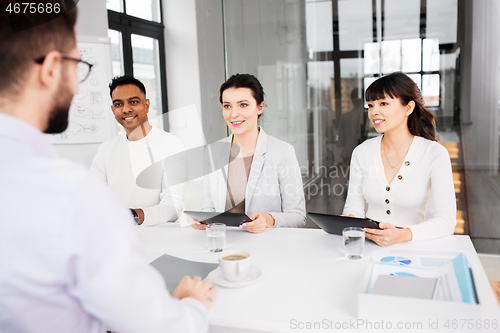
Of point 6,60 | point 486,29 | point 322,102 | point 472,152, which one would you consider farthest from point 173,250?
point 486,29

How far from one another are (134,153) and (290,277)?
1.83 meters

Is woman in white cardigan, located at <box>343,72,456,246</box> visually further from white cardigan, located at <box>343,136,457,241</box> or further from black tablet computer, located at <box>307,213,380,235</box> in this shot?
black tablet computer, located at <box>307,213,380,235</box>

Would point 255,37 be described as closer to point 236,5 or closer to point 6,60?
point 236,5

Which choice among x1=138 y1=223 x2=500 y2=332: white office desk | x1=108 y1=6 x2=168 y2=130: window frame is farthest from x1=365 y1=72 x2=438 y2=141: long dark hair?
x1=108 y1=6 x2=168 y2=130: window frame

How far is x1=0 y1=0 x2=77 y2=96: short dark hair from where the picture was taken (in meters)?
0.73

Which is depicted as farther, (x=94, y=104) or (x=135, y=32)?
(x=135, y=32)

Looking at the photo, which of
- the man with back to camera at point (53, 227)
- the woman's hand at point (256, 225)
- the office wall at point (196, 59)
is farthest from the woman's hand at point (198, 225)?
the office wall at point (196, 59)

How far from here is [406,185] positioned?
2117mm

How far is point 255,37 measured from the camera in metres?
4.02

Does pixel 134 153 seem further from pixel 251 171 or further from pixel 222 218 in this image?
pixel 222 218

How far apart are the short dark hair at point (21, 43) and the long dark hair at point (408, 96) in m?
1.88

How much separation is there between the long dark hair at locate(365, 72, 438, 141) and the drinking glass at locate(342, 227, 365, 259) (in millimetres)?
1107

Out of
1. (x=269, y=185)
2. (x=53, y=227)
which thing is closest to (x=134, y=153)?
(x=269, y=185)

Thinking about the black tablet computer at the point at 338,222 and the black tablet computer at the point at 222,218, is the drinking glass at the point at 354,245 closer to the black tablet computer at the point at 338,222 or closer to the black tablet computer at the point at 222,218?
the black tablet computer at the point at 338,222
